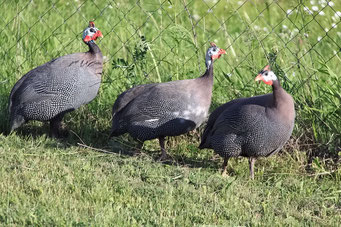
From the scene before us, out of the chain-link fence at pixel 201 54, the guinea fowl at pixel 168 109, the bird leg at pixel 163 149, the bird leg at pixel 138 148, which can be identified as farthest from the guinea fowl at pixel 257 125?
the bird leg at pixel 138 148

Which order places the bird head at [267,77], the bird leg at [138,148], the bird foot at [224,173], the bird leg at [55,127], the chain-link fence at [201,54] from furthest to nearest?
the bird leg at [55,127] → the bird leg at [138,148] → the chain-link fence at [201,54] → the bird foot at [224,173] → the bird head at [267,77]

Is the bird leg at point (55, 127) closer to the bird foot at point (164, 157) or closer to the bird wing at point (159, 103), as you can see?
the bird wing at point (159, 103)

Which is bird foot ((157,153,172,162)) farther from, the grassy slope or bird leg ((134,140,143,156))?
bird leg ((134,140,143,156))

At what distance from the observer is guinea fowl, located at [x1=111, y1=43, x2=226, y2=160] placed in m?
4.77

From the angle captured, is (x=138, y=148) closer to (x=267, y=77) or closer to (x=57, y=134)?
(x=57, y=134)

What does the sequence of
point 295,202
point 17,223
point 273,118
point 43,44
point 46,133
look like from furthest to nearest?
1. point 43,44
2. point 46,133
3. point 273,118
4. point 295,202
5. point 17,223

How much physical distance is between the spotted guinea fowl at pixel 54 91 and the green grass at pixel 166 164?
194mm

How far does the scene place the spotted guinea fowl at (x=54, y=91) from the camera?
16.8ft

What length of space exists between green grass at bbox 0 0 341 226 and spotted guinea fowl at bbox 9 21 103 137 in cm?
19

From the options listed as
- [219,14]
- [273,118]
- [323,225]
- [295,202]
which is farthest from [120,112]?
[219,14]

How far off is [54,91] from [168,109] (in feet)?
3.03

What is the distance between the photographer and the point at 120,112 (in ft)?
16.2

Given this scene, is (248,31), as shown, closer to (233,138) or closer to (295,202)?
(233,138)

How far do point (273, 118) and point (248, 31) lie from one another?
102 cm
